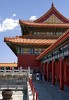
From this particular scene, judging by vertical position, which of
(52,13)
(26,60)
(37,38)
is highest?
(52,13)

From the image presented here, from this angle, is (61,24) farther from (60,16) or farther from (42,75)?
(42,75)

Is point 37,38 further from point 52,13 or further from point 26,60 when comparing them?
point 52,13

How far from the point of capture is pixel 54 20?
1501 inches

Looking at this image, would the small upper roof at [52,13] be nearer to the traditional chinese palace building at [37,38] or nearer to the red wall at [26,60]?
the traditional chinese palace building at [37,38]

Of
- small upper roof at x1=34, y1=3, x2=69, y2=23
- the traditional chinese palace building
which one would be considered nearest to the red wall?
the traditional chinese palace building

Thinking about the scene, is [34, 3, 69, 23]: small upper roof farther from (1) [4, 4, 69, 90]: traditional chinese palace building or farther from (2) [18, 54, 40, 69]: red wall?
(2) [18, 54, 40, 69]: red wall

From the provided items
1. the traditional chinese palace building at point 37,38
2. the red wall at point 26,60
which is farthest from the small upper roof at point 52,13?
the red wall at point 26,60

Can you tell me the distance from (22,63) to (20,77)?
9.82 m

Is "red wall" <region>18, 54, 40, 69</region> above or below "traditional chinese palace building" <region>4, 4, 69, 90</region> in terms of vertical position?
below

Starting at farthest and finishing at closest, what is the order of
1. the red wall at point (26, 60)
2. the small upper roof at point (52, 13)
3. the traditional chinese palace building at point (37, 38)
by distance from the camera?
1. the small upper roof at point (52, 13)
2. the red wall at point (26, 60)
3. the traditional chinese palace building at point (37, 38)

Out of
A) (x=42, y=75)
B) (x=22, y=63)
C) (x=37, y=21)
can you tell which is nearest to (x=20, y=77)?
(x=42, y=75)

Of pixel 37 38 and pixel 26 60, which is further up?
pixel 37 38

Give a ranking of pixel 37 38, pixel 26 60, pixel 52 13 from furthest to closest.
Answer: pixel 52 13
pixel 37 38
pixel 26 60

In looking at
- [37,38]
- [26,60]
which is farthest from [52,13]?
[26,60]
